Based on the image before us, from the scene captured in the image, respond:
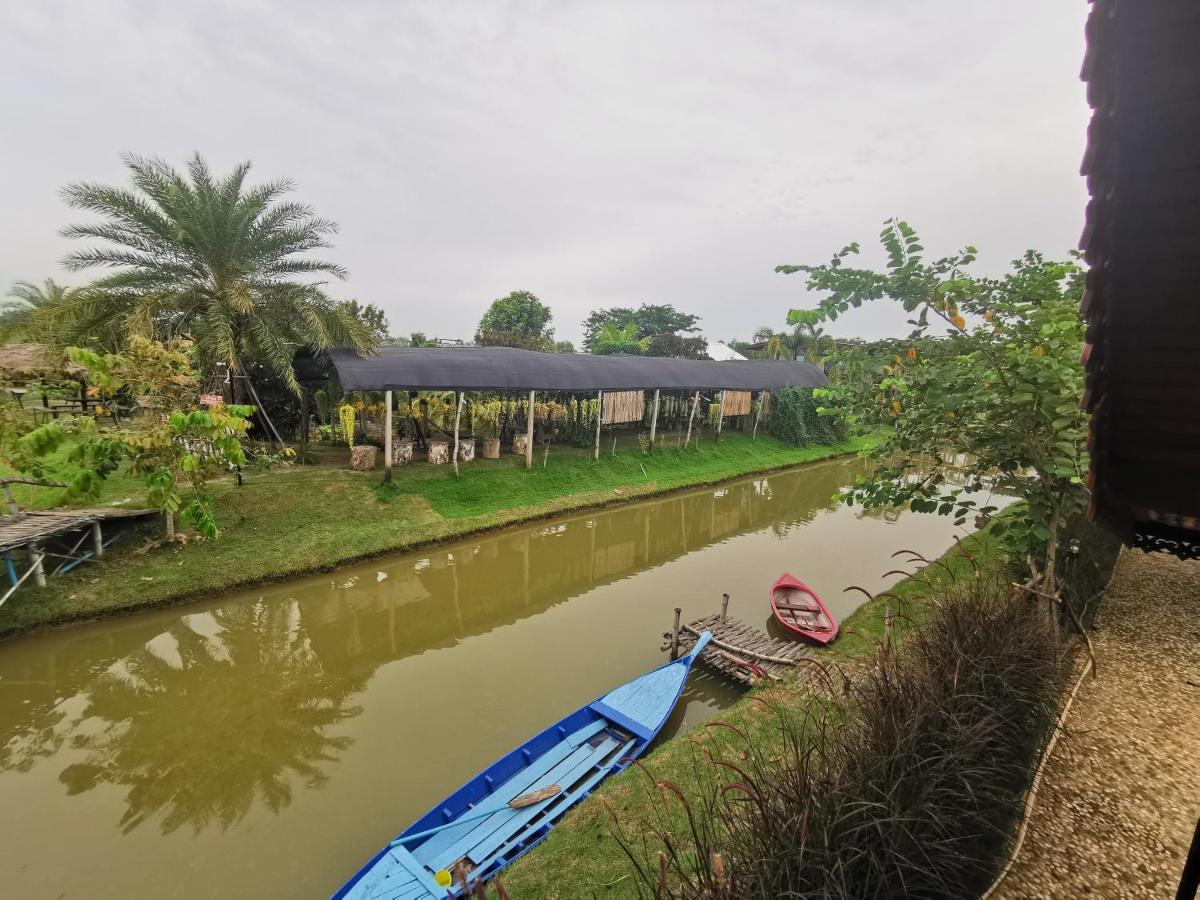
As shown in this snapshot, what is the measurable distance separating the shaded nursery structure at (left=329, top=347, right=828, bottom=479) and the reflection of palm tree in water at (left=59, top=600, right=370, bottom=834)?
5.91 m

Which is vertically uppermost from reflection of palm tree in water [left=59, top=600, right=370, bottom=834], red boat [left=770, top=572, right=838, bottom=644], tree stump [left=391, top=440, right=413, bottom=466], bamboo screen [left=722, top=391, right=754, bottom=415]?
bamboo screen [left=722, top=391, right=754, bottom=415]

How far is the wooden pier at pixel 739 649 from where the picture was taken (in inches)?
269

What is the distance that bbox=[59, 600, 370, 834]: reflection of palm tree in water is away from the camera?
202 inches

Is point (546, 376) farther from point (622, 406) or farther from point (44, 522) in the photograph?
point (44, 522)

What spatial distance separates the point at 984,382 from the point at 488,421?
44.5 feet

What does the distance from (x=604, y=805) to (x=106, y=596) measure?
8159 mm

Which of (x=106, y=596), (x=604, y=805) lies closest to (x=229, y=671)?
(x=106, y=596)

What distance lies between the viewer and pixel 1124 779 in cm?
432

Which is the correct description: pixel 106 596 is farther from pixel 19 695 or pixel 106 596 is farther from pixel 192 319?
pixel 192 319

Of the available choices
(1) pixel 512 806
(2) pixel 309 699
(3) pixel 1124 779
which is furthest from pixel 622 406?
(3) pixel 1124 779

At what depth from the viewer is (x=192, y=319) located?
12.5 meters

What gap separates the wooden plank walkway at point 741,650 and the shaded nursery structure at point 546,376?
8.35 m

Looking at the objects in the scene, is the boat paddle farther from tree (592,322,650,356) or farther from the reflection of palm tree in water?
tree (592,322,650,356)

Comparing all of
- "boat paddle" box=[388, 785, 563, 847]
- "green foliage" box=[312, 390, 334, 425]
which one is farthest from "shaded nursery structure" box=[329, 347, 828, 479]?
"boat paddle" box=[388, 785, 563, 847]
